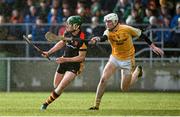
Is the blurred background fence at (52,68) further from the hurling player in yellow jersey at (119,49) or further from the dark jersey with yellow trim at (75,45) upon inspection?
the dark jersey with yellow trim at (75,45)

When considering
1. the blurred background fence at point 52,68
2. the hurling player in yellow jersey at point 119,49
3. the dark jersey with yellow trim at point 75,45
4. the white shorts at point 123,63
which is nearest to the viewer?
the hurling player in yellow jersey at point 119,49

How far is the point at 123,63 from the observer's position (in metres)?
17.5

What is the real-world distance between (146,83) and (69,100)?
206 inches

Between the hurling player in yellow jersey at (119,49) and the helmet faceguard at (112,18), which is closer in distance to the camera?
the helmet faceguard at (112,18)

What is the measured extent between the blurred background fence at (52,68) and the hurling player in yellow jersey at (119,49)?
7.28m

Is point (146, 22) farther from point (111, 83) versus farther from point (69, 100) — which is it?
point (69, 100)

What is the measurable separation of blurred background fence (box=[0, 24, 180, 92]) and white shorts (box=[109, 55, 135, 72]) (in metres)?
7.33

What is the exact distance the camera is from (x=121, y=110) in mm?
16859

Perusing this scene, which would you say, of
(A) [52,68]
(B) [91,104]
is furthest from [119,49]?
(A) [52,68]

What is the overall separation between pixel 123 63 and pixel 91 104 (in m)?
1.97

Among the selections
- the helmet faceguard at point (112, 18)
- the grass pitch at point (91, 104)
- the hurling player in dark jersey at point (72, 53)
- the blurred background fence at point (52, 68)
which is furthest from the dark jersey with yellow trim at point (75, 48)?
the blurred background fence at point (52, 68)

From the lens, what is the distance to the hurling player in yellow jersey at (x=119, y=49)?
16984 mm

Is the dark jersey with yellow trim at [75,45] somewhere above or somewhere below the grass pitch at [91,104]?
above

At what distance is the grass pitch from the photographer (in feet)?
52.2
